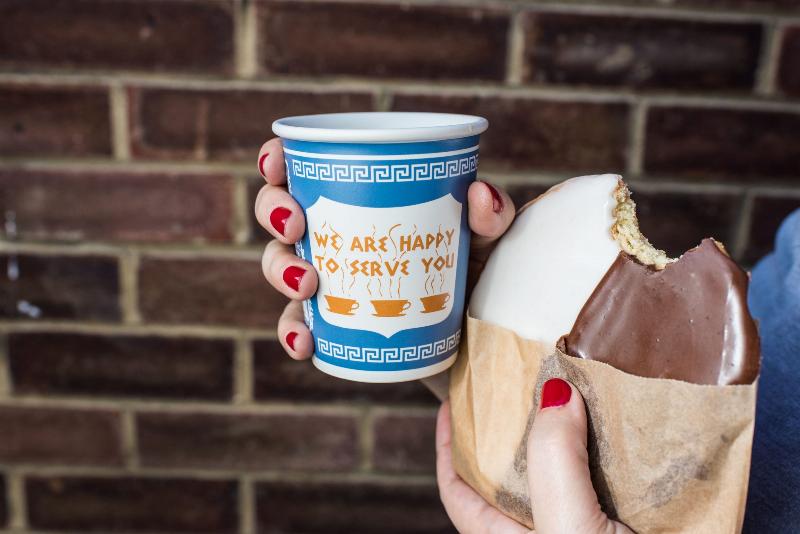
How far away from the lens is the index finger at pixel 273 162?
70cm

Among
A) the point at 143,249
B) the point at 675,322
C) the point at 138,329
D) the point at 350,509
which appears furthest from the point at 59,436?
the point at 675,322

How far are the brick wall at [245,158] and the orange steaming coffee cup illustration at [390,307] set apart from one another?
412 millimetres

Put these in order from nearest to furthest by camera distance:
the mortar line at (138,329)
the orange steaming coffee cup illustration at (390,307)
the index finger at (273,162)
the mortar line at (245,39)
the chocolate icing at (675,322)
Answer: the chocolate icing at (675,322)
the orange steaming coffee cup illustration at (390,307)
the index finger at (273,162)
the mortar line at (245,39)
the mortar line at (138,329)

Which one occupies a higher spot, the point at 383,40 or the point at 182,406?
the point at 383,40

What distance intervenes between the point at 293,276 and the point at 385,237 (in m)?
0.11

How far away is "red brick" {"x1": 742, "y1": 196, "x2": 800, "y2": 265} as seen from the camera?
98 cm

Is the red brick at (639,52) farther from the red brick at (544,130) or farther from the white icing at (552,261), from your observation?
the white icing at (552,261)

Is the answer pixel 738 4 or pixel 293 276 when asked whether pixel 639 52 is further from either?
pixel 293 276

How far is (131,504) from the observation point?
1.12 m

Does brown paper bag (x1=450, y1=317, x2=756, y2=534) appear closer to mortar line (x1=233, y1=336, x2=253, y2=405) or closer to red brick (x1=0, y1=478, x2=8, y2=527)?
mortar line (x1=233, y1=336, x2=253, y2=405)

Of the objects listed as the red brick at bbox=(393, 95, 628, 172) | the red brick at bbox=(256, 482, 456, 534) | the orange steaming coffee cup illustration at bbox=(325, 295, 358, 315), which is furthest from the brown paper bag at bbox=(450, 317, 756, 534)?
the red brick at bbox=(256, 482, 456, 534)

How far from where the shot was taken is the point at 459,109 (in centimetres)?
94

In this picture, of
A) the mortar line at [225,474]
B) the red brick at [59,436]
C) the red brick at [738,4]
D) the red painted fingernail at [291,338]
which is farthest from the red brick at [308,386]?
the red brick at [738,4]

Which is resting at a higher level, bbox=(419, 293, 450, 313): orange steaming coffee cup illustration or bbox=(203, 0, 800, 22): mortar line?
bbox=(203, 0, 800, 22): mortar line
